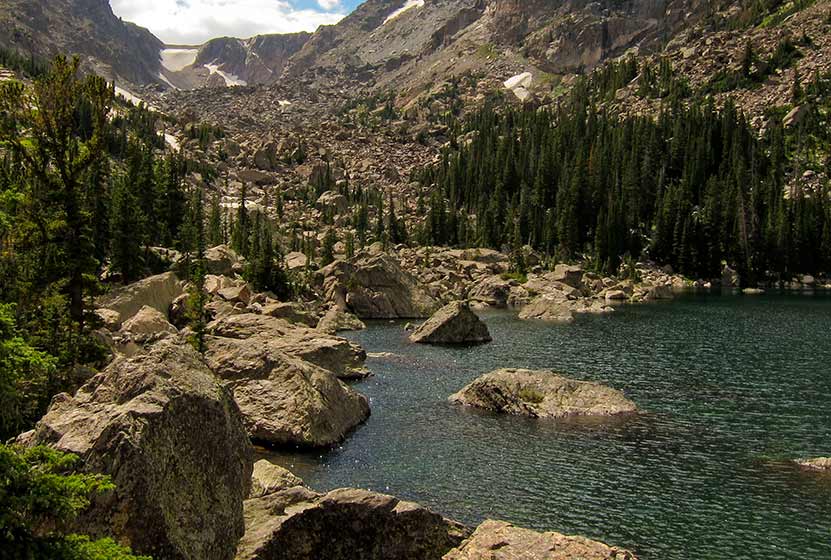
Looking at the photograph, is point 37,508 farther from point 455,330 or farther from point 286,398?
point 455,330

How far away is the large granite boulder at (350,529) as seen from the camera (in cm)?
1888

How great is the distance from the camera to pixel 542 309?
302 feet

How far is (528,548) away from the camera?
1791 centimetres

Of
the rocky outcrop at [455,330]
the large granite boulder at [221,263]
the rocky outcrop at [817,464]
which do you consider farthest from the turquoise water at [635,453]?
the large granite boulder at [221,263]

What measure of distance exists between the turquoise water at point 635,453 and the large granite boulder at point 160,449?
1080 centimetres

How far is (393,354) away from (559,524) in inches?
1529

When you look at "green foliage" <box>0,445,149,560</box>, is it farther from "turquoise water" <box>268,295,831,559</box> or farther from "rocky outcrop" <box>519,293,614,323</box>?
"rocky outcrop" <box>519,293,614,323</box>

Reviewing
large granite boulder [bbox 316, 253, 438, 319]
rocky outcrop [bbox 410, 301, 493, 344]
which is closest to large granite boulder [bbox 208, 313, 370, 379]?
rocky outcrop [bbox 410, 301, 493, 344]

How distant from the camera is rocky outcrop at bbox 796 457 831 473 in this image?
99.6ft

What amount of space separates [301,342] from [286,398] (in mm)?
14806

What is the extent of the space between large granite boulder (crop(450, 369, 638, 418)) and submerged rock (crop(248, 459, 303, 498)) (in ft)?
60.6

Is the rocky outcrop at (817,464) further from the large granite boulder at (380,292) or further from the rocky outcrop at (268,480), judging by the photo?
the large granite boulder at (380,292)

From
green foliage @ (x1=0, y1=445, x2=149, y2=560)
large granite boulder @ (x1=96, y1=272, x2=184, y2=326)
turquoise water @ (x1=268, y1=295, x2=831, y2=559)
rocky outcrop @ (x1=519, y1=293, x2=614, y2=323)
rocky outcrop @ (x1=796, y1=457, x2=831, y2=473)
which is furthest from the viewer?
rocky outcrop @ (x1=519, y1=293, x2=614, y2=323)

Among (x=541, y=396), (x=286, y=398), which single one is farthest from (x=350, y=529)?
(x=541, y=396)
